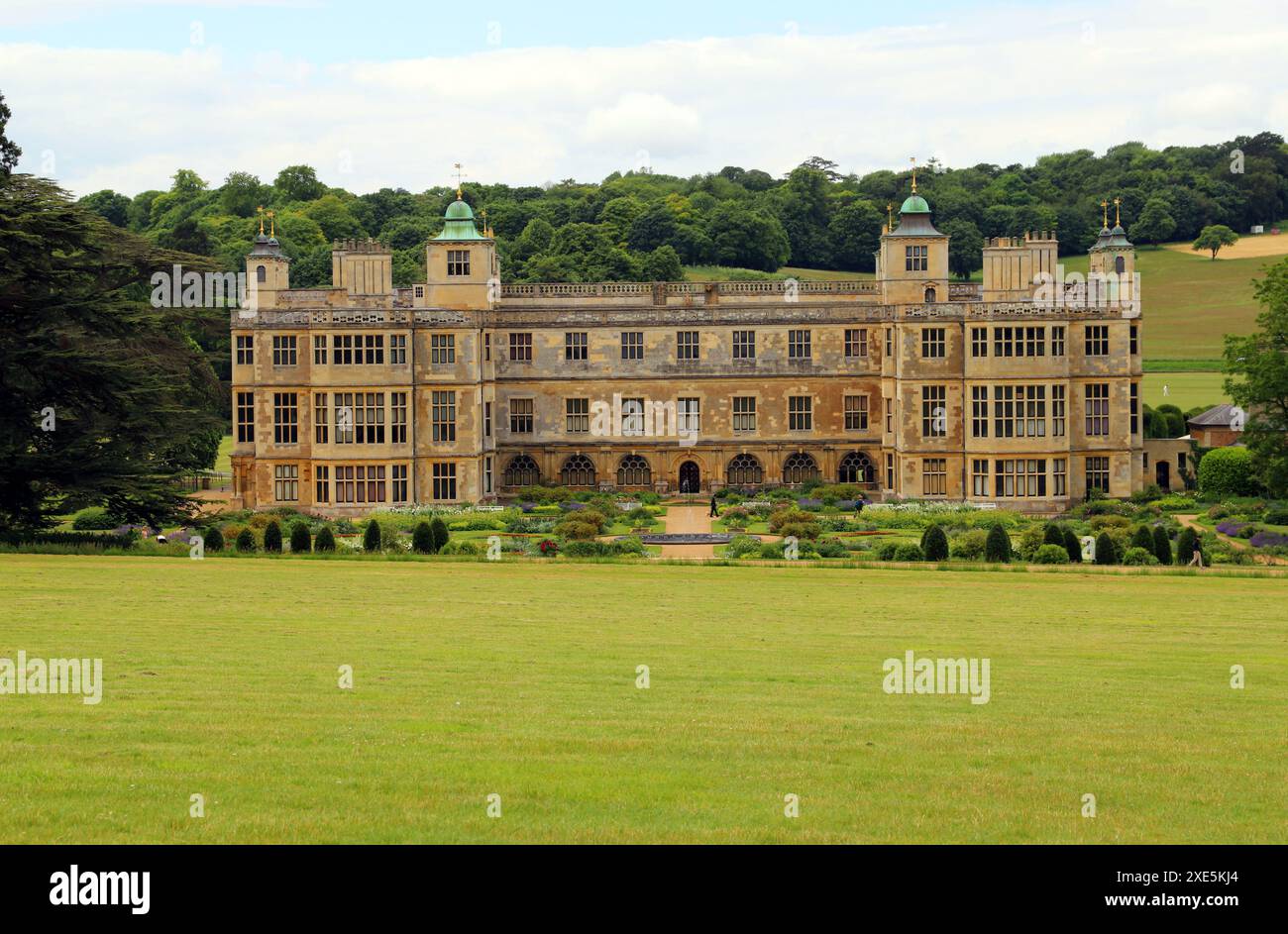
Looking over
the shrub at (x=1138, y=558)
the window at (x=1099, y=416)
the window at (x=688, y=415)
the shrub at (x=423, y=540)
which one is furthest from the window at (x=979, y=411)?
the shrub at (x=423, y=540)

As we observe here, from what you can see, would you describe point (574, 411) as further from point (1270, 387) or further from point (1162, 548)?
point (1162, 548)

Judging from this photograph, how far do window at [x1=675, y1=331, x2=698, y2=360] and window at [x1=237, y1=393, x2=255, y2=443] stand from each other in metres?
18.8

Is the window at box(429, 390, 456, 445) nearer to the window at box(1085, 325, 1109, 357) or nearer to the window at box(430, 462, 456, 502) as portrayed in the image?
the window at box(430, 462, 456, 502)

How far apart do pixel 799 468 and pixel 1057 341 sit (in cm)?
1362

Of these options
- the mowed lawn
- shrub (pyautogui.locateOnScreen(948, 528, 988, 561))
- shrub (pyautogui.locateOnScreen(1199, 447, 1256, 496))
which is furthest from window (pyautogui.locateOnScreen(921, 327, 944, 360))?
the mowed lawn

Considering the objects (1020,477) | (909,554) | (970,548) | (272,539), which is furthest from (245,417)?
(970,548)

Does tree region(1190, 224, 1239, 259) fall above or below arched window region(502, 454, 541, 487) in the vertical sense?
above

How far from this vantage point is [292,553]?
4772 cm

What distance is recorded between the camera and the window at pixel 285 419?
69.4 metres

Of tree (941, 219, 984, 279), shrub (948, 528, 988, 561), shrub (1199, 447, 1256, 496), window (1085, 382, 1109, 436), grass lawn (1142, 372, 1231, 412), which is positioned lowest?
shrub (948, 528, 988, 561)

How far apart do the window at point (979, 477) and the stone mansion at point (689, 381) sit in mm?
93

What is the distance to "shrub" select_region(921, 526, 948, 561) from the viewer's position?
156 ft

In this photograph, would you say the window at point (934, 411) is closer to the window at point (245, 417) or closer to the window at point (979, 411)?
the window at point (979, 411)

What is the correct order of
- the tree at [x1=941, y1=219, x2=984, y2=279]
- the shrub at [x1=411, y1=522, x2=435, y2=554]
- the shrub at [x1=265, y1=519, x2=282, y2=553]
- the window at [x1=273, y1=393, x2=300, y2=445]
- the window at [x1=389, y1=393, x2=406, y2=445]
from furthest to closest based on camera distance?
the tree at [x1=941, y1=219, x2=984, y2=279]
the window at [x1=273, y1=393, x2=300, y2=445]
the window at [x1=389, y1=393, x2=406, y2=445]
the shrub at [x1=411, y1=522, x2=435, y2=554]
the shrub at [x1=265, y1=519, x2=282, y2=553]
